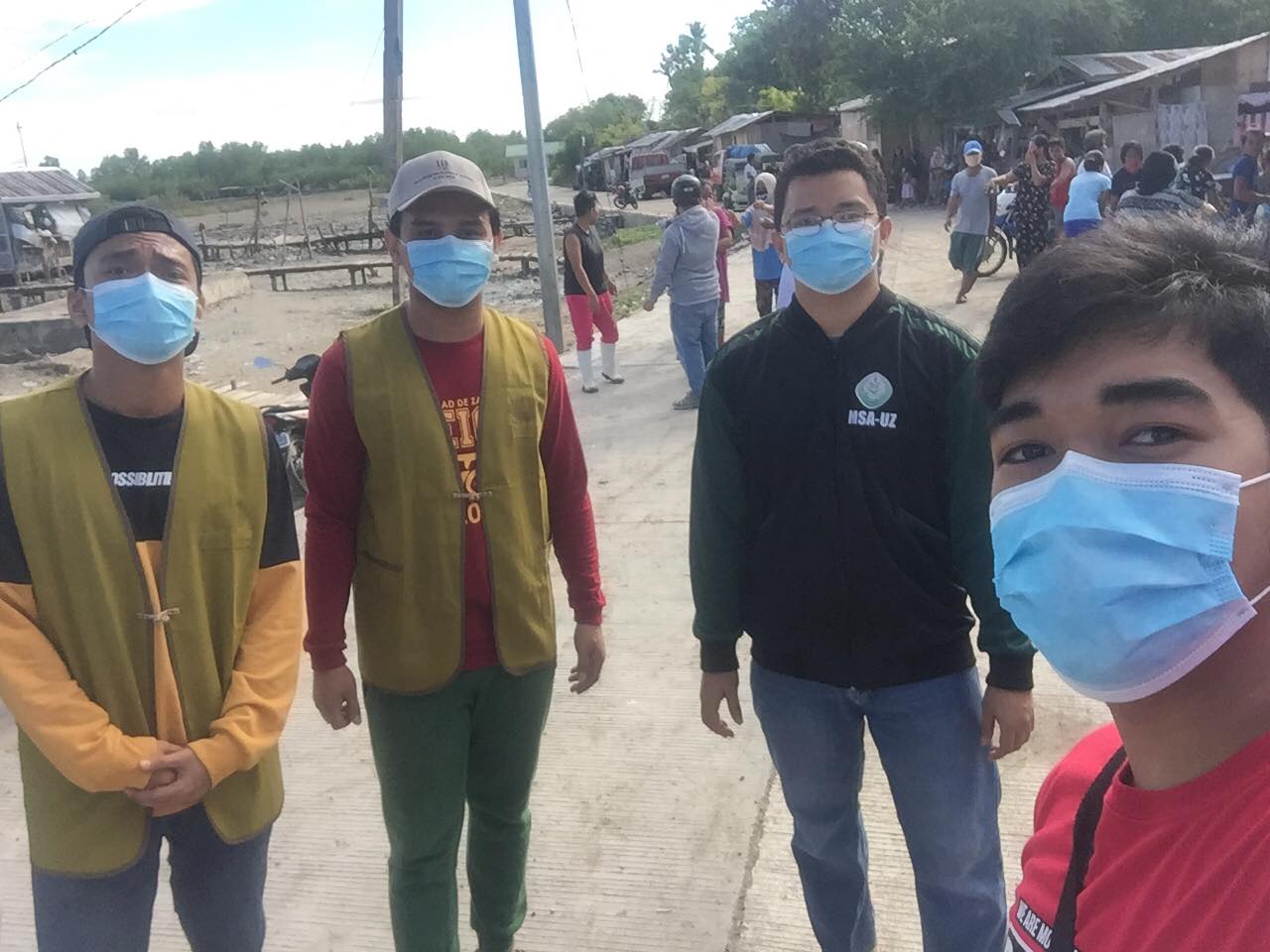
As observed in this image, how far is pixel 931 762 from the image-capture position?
2.05 m

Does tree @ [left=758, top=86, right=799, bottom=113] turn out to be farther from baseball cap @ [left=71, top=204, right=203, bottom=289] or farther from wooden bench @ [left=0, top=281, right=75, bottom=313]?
baseball cap @ [left=71, top=204, right=203, bottom=289]

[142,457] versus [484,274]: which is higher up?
[484,274]

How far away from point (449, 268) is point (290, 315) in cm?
1903

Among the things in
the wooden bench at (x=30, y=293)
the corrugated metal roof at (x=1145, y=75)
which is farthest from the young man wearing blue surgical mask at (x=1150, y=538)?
the corrugated metal roof at (x=1145, y=75)

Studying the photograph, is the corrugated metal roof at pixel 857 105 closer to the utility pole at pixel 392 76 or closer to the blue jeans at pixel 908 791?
the utility pole at pixel 392 76

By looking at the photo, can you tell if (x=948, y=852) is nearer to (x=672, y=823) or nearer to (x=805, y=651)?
(x=805, y=651)

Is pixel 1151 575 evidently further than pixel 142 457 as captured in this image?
No

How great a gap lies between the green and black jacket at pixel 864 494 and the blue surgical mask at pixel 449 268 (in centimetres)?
63

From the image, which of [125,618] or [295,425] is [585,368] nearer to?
[295,425]

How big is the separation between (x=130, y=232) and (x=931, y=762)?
6.58 ft

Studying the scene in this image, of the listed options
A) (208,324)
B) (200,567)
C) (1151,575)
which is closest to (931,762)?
(1151,575)

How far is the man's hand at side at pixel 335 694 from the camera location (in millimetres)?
2293

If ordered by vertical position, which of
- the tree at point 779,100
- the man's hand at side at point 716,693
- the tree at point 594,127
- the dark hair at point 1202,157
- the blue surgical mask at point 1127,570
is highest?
the tree at point 594,127

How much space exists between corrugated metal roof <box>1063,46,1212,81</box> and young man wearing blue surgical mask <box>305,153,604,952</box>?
1178 inches
